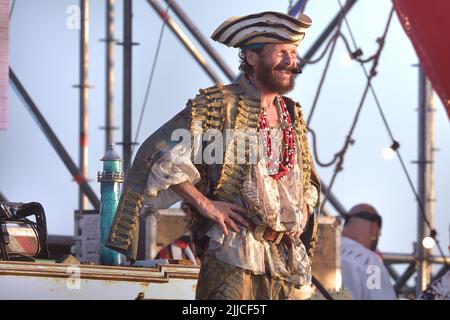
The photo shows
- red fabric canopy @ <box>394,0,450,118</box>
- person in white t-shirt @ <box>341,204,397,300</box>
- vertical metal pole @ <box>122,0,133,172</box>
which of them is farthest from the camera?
person in white t-shirt @ <box>341,204,397,300</box>

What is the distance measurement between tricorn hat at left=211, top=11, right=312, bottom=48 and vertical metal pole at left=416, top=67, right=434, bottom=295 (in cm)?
713

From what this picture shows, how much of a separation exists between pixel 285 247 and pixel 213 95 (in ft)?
2.36

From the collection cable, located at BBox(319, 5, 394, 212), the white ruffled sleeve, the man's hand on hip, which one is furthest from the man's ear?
cable, located at BBox(319, 5, 394, 212)

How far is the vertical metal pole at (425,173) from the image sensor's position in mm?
13955

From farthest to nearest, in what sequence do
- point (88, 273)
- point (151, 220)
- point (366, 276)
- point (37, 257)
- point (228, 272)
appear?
point (366, 276)
point (151, 220)
point (37, 257)
point (88, 273)
point (228, 272)

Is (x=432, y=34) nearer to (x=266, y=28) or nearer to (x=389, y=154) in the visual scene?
(x=389, y=154)

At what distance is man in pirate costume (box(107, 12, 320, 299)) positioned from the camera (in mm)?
6734

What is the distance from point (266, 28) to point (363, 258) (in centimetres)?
608

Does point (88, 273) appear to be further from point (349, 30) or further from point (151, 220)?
point (349, 30)

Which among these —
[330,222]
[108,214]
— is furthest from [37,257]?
[330,222]

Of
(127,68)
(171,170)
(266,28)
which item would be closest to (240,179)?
(171,170)

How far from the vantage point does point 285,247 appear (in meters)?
6.95

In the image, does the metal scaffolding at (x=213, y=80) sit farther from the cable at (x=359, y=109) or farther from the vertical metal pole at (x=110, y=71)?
the cable at (x=359, y=109)

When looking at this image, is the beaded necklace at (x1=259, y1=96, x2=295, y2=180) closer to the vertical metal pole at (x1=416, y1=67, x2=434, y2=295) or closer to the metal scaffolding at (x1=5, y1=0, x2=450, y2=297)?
the metal scaffolding at (x1=5, y1=0, x2=450, y2=297)
